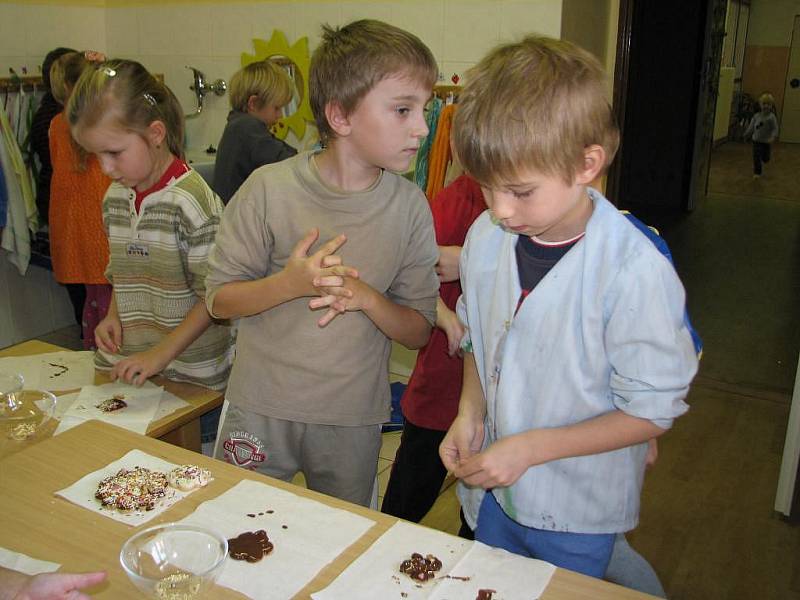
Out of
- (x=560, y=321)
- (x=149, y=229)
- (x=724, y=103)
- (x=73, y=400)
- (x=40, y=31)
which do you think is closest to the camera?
(x=560, y=321)

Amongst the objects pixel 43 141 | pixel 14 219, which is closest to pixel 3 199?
pixel 14 219

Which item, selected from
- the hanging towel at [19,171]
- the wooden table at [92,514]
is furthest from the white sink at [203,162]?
the wooden table at [92,514]

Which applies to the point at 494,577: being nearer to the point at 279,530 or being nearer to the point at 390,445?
the point at 279,530

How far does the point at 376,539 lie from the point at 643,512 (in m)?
1.81

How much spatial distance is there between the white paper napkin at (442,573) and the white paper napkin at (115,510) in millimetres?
320

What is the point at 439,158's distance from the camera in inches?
121

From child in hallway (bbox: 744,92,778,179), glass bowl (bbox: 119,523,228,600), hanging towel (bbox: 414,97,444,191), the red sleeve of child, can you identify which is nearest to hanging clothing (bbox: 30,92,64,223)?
hanging towel (bbox: 414,97,444,191)

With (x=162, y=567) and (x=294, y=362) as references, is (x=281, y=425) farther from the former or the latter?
(x=162, y=567)

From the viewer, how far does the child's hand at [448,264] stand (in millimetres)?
1702

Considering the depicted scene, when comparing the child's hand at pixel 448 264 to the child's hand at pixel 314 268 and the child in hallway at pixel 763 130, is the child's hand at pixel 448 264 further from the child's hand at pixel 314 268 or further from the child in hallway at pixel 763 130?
the child in hallway at pixel 763 130

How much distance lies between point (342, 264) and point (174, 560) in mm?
620

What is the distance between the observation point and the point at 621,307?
107 centimetres

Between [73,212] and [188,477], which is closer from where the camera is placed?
[188,477]

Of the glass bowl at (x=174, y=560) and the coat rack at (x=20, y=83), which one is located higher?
the coat rack at (x=20, y=83)
